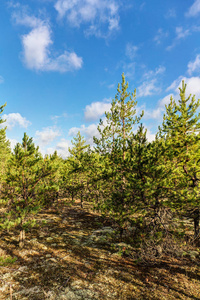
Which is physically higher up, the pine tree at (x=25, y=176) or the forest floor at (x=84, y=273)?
the pine tree at (x=25, y=176)

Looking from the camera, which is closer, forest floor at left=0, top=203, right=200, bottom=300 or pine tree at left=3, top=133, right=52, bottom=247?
forest floor at left=0, top=203, right=200, bottom=300

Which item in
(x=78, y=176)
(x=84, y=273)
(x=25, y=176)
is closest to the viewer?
(x=84, y=273)

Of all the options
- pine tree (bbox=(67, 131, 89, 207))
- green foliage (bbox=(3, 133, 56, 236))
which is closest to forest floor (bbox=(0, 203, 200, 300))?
green foliage (bbox=(3, 133, 56, 236))

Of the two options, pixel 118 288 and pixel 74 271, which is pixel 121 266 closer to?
pixel 118 288

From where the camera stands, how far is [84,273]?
7.24m

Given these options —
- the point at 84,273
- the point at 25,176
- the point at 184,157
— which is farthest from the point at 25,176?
the point at 184,157

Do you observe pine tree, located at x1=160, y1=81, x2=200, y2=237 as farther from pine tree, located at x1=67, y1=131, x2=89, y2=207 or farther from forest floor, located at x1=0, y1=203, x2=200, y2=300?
pine tree, located at x1=67, y1=131, x2=89, y2=207

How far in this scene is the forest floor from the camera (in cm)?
586

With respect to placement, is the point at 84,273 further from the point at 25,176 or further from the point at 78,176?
the point at 78,176

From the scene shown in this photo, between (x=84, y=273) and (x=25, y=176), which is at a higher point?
(x=25, y=176)

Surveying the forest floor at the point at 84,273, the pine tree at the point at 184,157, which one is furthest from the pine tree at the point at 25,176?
the pine tree at the point at 184,157

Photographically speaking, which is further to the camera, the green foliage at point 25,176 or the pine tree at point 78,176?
the pine tree at point 78,176

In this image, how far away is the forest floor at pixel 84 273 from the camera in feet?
19.2

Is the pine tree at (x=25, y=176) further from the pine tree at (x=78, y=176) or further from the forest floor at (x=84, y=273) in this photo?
the pine tree at (x=78, y=176)
